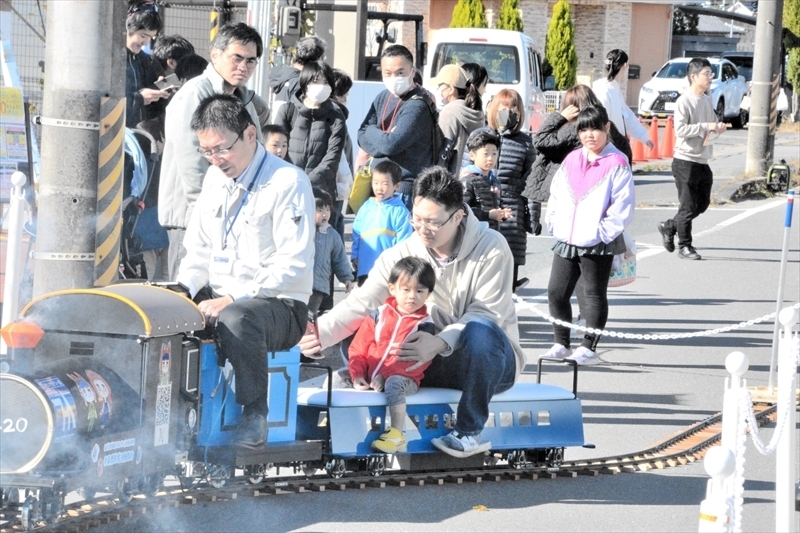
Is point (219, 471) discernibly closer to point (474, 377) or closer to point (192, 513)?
point (192, 513)

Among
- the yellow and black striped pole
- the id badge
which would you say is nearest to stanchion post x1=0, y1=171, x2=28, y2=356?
the yellow and black striped pole

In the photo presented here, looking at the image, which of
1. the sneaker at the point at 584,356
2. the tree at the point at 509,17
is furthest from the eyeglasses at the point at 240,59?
the tree at the point at 509,17

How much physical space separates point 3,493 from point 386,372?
6.82ft

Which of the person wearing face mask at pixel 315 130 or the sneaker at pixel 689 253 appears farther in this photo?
the sneaker at pixel 689 253

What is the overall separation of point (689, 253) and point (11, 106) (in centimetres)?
835

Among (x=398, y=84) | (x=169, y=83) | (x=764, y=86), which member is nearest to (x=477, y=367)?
(x=398, y=84)

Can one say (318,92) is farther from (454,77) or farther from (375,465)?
(375,465)

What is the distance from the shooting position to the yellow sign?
9945 millimetres

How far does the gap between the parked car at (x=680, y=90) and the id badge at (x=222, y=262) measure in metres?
32.2

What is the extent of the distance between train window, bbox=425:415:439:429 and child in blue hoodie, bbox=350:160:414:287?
292 cm

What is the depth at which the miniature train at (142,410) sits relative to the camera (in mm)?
5227

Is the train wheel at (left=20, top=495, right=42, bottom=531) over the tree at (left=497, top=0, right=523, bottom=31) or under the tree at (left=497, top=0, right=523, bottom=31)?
under

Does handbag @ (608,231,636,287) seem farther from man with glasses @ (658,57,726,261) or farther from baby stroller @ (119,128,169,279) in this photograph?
man with glasses @ (658,57,726,261)

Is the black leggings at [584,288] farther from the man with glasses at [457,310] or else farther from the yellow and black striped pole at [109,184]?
the yellow and black striped pole at [109,184]
